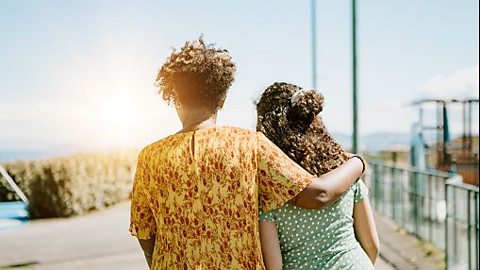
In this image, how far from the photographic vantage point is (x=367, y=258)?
2729 millimetres

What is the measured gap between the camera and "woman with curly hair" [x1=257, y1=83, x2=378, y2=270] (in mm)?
2594

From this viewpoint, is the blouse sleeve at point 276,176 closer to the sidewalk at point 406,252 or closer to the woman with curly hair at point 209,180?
the woman with curly hair at point 209,180

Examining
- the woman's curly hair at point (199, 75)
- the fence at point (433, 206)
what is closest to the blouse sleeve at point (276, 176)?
the woman's curly hair at point (199, 75)

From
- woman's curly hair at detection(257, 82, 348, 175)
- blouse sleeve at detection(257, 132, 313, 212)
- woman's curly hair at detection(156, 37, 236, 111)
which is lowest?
blouse sleeve at detection(257, 132, 313, 212)

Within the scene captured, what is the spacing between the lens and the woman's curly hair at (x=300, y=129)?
260cm

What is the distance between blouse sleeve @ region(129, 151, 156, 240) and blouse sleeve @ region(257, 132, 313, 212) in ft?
1.30

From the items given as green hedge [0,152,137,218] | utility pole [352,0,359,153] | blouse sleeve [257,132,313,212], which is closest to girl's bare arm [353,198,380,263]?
blouse sleeve [257,132,313,212]

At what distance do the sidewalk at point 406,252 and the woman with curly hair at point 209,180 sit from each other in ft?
21.6

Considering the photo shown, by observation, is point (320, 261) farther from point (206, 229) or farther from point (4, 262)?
point (4, 262)

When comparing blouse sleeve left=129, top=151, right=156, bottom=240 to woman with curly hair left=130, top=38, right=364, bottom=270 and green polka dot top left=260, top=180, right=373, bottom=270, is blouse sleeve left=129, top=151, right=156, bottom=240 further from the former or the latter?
green polka dot top left=260, top=180, right=373, bottom=270

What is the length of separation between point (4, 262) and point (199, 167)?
8.70 metres

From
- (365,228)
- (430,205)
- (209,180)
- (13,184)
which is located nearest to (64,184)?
(13,184)

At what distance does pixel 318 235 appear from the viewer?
2617mm

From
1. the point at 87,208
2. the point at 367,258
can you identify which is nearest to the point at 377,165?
the point at 87,208
